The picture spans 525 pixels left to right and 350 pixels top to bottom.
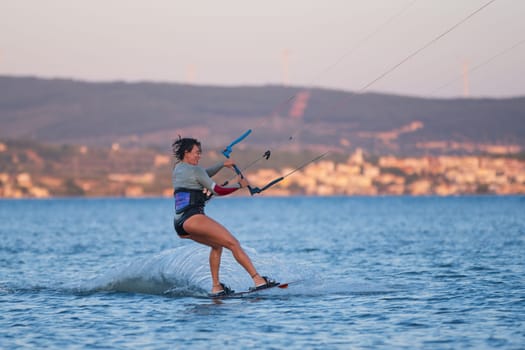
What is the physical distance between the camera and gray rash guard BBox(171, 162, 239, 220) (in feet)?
47.0

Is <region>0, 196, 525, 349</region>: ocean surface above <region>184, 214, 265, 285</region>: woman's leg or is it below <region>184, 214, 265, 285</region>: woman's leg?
below

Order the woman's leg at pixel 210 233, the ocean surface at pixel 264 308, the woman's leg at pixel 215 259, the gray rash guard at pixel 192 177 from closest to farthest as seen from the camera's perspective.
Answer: the ocean surface at pixel 264 308 < the gray rash guard at pixel 192 177 < the woman's leg at pixel 210 233 < the woman's leg at pixel 215 259

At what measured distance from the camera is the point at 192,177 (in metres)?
14.4

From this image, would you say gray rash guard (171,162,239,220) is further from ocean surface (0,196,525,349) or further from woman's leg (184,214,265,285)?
ocean surface (0,196,525,349)

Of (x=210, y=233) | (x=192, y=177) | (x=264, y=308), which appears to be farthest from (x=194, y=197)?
(x=264, y=308)

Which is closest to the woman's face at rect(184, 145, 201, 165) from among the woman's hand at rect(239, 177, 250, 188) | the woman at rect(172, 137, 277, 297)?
the woman at rect(172, 137, 277, 297)

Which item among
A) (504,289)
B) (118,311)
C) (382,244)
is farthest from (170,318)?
(382,244)

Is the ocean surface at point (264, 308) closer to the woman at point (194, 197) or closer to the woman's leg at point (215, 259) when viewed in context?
the woman's leg at point (215, 259)

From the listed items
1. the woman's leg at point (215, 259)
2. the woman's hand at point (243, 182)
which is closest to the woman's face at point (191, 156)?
the woman's hand at point (243, 182)

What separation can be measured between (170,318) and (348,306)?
2.72 m

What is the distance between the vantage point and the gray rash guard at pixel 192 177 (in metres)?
14.3

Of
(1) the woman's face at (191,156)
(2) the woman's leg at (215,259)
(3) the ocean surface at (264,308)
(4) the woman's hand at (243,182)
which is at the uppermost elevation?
(1) the woman's face at (191,156)

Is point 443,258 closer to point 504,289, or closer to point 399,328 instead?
point 504,289

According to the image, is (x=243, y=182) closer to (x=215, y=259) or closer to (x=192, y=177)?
(x=192, y=177)
